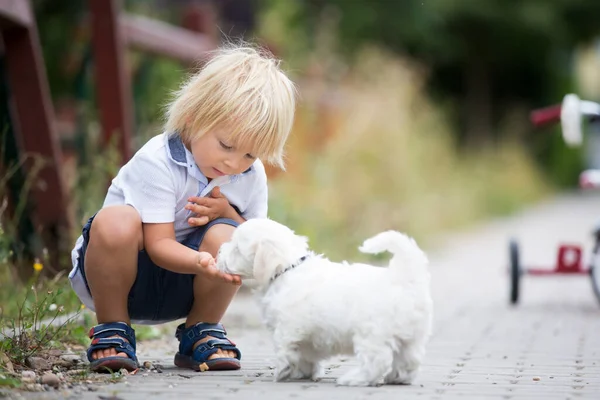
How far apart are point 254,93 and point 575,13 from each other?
24.5 metres

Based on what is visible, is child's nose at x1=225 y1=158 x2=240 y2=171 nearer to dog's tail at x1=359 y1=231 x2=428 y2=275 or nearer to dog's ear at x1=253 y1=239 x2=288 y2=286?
dog's ear at x1=253 y1=239 x2=288 y2=286

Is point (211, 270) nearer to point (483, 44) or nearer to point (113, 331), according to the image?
point (113, 331)

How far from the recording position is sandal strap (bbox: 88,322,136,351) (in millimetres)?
4016

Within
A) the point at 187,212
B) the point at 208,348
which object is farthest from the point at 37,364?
the point at 187,212

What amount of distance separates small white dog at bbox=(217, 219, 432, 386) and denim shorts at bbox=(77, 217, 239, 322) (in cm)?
49

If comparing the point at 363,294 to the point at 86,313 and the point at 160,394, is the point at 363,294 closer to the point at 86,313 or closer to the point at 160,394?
the point at 160,394

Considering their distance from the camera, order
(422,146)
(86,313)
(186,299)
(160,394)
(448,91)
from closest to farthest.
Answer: (160,394) < (186,299) < (86,313) < (422,146) < (448,91)

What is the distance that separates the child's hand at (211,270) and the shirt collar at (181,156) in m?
0.39

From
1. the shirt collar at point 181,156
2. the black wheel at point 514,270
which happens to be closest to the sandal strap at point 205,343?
the shirt collar at point 181,156

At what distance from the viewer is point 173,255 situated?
3.88 metres

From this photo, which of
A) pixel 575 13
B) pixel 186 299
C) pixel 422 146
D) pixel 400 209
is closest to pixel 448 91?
pixel 575 13

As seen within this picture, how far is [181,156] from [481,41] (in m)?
Answer: 24.3

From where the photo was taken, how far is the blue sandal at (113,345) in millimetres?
3934

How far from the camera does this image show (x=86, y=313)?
5102 millimetres
